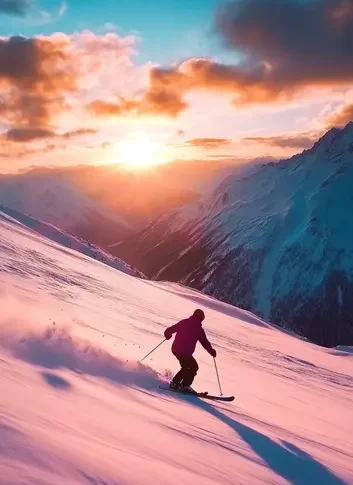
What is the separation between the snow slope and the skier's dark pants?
0.51 metres

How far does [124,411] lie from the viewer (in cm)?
791

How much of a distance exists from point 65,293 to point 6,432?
49.0 feet

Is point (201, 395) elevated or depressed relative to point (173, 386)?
depressed

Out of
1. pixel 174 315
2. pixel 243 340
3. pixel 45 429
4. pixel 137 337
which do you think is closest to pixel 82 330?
pixel 137 337

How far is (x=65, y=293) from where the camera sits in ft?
63.9

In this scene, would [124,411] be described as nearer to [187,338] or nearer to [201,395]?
[201,395]

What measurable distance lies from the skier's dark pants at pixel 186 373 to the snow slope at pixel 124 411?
0.51 m

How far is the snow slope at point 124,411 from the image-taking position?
510 centimetres

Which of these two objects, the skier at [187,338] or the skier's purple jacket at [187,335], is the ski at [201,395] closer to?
the skier at [187,338]

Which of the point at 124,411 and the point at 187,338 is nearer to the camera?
the point at 124,411

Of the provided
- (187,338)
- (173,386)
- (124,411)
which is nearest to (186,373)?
(173,386)

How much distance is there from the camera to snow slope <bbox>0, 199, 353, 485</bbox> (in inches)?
201

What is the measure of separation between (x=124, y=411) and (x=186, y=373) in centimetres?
457

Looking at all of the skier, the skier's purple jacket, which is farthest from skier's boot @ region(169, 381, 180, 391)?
the skier's purple jacket
